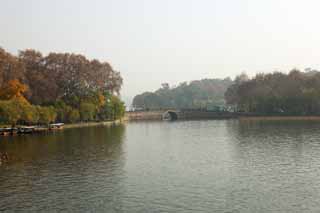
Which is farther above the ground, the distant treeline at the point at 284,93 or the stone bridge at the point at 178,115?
the distant treeline at the point at 284,93

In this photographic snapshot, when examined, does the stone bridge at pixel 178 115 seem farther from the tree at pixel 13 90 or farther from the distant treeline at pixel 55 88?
the tree at pixel 13 90

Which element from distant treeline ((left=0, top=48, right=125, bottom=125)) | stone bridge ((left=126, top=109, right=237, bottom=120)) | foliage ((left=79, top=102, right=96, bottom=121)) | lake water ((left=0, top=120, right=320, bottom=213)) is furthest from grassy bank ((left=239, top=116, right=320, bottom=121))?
lake water ((left=0, top=120, right=320, bottom=213))

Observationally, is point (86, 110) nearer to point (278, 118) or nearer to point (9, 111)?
point (9, 111)

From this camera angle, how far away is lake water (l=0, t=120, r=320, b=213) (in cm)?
3203

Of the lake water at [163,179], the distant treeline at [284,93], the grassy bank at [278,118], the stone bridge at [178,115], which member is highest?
the distant treeline at [284,93]

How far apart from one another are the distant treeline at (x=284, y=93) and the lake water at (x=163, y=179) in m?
83.9

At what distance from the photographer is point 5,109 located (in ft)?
296

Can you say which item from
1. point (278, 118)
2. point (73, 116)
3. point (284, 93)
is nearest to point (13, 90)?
point (73, 116)

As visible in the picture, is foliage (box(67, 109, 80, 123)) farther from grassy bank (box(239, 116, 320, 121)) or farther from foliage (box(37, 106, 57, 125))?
grassy bank (box(239, 116, 320, 121))

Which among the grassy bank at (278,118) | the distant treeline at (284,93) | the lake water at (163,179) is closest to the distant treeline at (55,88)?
the lake water at (163,179)

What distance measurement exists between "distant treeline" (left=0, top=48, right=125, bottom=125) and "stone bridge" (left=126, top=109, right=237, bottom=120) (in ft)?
129

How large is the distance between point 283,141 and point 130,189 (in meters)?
41.9

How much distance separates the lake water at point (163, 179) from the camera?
32031 mm

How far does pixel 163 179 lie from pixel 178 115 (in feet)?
487
